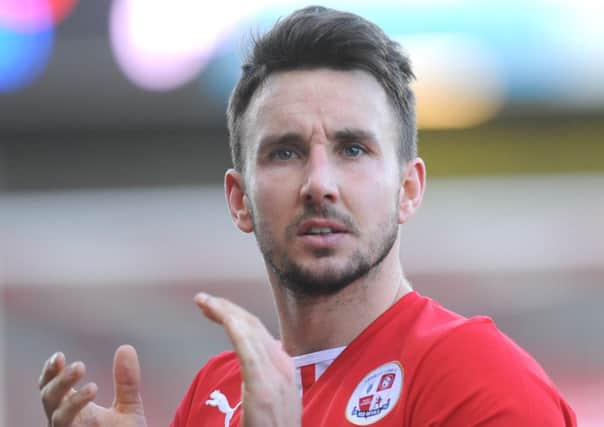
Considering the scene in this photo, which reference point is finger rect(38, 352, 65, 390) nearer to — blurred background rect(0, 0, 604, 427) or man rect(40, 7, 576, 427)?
man rect(40, 7, 576, 427)

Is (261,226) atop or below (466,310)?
atop

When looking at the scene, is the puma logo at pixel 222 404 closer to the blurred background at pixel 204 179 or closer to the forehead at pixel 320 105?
the forehead at pixel 320 105

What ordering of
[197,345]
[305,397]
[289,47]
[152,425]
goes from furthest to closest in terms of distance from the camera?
[197,345]
[152,425]
[289,47]
[305,397]

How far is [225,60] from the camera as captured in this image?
424 inches

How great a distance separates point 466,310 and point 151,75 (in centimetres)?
402

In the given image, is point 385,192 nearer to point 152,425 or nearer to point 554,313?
point 152,425

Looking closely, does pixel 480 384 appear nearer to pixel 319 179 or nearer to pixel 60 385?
pixel 319 179

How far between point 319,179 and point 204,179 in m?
9.35

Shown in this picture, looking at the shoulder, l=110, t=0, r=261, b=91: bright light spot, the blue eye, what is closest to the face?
the blue eye

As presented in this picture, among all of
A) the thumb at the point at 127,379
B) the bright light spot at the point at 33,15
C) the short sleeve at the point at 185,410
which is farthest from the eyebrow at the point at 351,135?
the bright light spot at the point at 33,15

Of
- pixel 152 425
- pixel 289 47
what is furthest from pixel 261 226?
pixel 152 425

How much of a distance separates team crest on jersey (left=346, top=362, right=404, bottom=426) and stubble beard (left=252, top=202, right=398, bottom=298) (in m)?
0.22

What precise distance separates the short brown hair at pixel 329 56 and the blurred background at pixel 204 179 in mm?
6622

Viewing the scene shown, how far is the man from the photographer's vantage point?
1893 millimetres
